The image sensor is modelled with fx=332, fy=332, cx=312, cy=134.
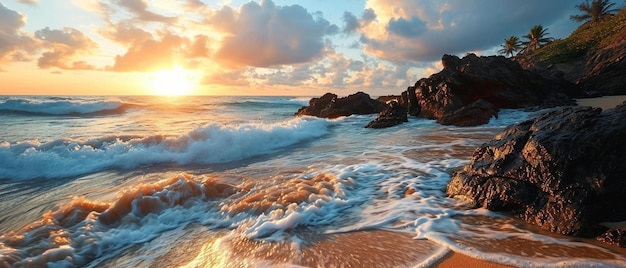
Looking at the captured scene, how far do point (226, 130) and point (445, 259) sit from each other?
9.28m

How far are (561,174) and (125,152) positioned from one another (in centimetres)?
962

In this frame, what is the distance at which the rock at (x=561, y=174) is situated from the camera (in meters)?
3.40

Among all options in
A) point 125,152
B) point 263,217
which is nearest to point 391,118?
point 125,152

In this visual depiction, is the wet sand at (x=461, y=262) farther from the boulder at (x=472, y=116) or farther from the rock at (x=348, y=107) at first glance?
the rock at (x=348, y=107)

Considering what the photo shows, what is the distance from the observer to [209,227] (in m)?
4.21

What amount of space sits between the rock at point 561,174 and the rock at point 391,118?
34.4 feet

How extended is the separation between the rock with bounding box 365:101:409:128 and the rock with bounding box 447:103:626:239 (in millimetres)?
10475

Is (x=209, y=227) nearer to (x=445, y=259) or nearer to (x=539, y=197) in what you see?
(x=445, y=259)

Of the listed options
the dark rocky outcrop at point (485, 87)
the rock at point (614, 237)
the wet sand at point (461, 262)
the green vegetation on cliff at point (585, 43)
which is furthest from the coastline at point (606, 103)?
the wet sand at point (461, 262)

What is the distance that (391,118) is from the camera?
15.8 metres

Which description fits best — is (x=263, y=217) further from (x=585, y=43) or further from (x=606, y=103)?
(x=585, y=43)

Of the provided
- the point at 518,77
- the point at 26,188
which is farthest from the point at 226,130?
the point at 518,77

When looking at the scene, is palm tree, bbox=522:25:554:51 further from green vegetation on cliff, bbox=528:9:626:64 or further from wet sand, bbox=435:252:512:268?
wet sand, bbox=435:252:512:268

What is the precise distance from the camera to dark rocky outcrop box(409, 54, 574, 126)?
17.6m
